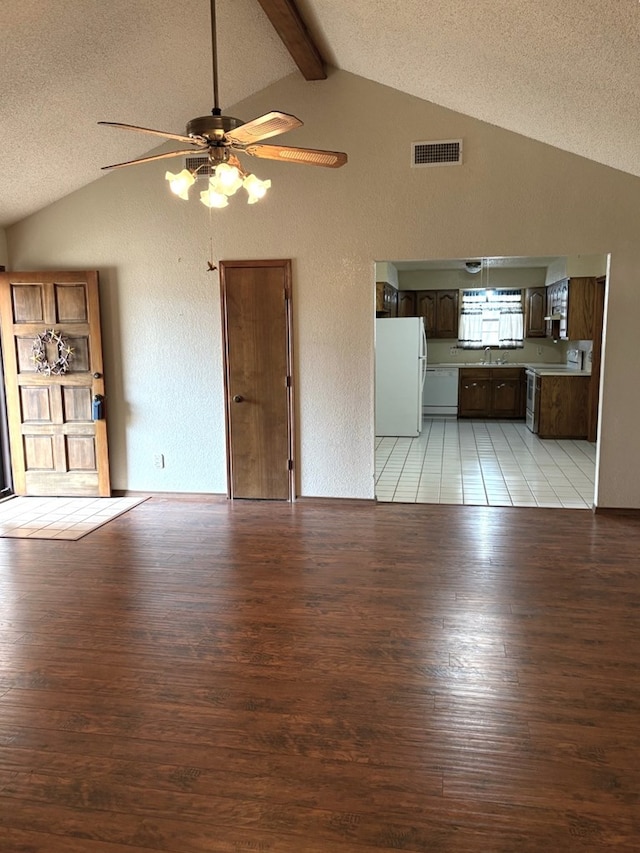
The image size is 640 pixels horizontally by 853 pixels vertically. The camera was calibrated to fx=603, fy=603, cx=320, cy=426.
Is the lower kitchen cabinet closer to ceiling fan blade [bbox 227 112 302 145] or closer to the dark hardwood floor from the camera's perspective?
the dark hardwood floor

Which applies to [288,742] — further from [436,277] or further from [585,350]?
[436,277]

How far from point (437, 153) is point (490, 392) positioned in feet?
17.6

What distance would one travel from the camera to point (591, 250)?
456cm

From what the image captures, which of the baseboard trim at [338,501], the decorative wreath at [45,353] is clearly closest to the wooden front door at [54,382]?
the decorative wreath at [45,353]

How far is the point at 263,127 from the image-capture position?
264 centimetres

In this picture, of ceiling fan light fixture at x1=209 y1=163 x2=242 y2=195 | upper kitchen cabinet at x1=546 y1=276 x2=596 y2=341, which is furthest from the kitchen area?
ceiling fan light fixture at x1=209 y1=163 x2=242 y2=195

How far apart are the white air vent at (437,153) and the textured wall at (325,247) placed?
0.18 feet

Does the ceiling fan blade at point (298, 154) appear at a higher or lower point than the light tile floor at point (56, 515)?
higher

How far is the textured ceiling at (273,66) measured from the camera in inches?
121

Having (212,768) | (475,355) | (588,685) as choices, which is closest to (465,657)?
(588,685)

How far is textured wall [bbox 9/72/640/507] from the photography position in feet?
15.0

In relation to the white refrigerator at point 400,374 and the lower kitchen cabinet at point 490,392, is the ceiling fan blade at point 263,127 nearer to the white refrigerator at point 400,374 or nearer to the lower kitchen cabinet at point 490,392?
the white refrigerator at point 400,374

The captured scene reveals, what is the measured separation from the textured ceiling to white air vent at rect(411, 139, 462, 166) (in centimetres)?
25

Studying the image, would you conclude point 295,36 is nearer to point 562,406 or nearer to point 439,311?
point 562,406
